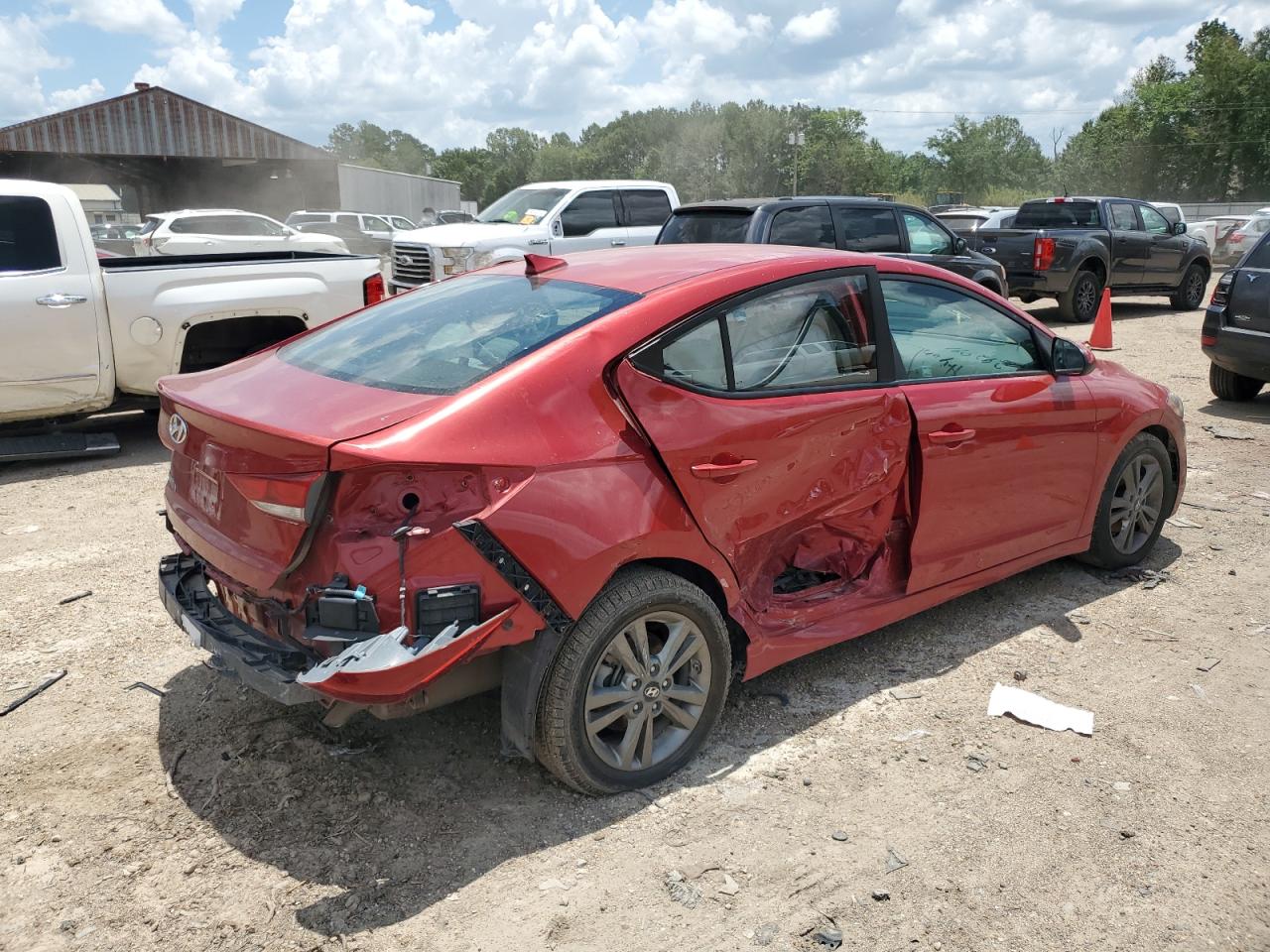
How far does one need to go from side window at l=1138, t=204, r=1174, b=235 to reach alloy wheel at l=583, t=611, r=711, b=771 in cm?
1574

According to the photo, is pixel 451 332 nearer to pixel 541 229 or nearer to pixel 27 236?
pixel 27 236

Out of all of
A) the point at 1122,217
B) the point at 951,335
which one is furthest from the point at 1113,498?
the point at 1122,217

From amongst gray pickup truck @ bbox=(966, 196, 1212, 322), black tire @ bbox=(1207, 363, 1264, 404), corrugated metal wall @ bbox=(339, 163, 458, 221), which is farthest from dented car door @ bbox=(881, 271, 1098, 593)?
corrugated metal wall @ bbox=(339, 163, 458, 221)

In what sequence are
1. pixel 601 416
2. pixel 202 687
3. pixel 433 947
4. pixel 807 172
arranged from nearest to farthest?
pixel 433 947 → pixel 601 416 → pixel 202 687 → pixel 807 172

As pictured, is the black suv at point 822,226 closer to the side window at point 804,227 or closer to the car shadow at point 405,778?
the side window at point 804,227

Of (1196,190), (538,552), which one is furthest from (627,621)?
(1196,190)

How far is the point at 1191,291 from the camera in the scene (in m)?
17.2

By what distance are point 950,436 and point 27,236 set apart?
20.9 feet

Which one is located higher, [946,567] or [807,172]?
[807,172]

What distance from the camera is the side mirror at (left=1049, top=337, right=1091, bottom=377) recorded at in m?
4.63

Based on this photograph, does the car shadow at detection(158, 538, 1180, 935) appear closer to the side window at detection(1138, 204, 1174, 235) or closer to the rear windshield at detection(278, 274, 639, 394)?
the rear windshield at detection(278, 274, 639, 394)

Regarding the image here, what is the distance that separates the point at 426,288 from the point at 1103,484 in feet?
10.8

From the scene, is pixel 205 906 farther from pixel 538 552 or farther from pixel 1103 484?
pixel 1103 484

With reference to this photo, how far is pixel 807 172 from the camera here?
76500 mm
